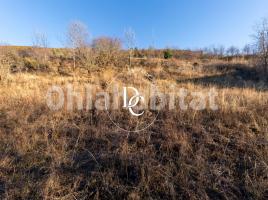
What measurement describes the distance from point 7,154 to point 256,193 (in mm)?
3139

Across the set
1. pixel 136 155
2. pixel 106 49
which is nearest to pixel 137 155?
pixel 136 155

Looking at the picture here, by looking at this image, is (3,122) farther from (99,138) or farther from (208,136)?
(208,136)

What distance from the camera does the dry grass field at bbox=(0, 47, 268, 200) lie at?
6.26 ft

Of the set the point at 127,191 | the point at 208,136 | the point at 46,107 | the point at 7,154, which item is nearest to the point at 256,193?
the point at 208,136

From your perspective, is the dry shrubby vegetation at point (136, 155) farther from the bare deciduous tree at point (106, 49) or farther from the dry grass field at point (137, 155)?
the bare deciduous tree at point (106, 49)

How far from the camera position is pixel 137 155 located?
95.9 inches

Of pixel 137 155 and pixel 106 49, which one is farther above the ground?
pixel 106 49

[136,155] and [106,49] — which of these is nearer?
[136,155]

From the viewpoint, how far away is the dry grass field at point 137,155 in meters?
1.91

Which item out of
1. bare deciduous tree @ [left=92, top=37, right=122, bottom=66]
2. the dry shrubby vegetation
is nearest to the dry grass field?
the dry shrubby vegetation

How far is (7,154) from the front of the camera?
2529mm

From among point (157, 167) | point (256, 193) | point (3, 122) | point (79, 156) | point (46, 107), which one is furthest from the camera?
point (46, 107)

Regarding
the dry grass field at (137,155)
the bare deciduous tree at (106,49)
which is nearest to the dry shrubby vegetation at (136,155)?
the dry grass field at (137,155)

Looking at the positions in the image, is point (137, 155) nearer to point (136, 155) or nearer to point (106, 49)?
point (136, 155)
